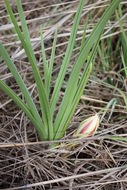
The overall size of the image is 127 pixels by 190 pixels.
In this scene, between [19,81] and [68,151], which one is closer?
[19,81]

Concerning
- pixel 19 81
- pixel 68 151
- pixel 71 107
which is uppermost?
pixel 19 81

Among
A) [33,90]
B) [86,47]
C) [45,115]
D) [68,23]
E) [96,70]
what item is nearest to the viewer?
[86,47]

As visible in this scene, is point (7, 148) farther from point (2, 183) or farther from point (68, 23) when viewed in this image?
point (68, 23)

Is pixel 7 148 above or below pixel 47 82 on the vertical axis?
below

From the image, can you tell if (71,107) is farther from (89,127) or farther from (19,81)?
(19,81)

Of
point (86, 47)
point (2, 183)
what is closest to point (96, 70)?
point (86, 47)

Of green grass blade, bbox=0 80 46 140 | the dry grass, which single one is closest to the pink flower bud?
the dry grass

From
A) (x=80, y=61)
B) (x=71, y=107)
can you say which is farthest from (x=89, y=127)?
(x=80, y=61)

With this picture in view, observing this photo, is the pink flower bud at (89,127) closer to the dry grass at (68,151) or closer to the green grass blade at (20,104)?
the dry grass at (68,151)
